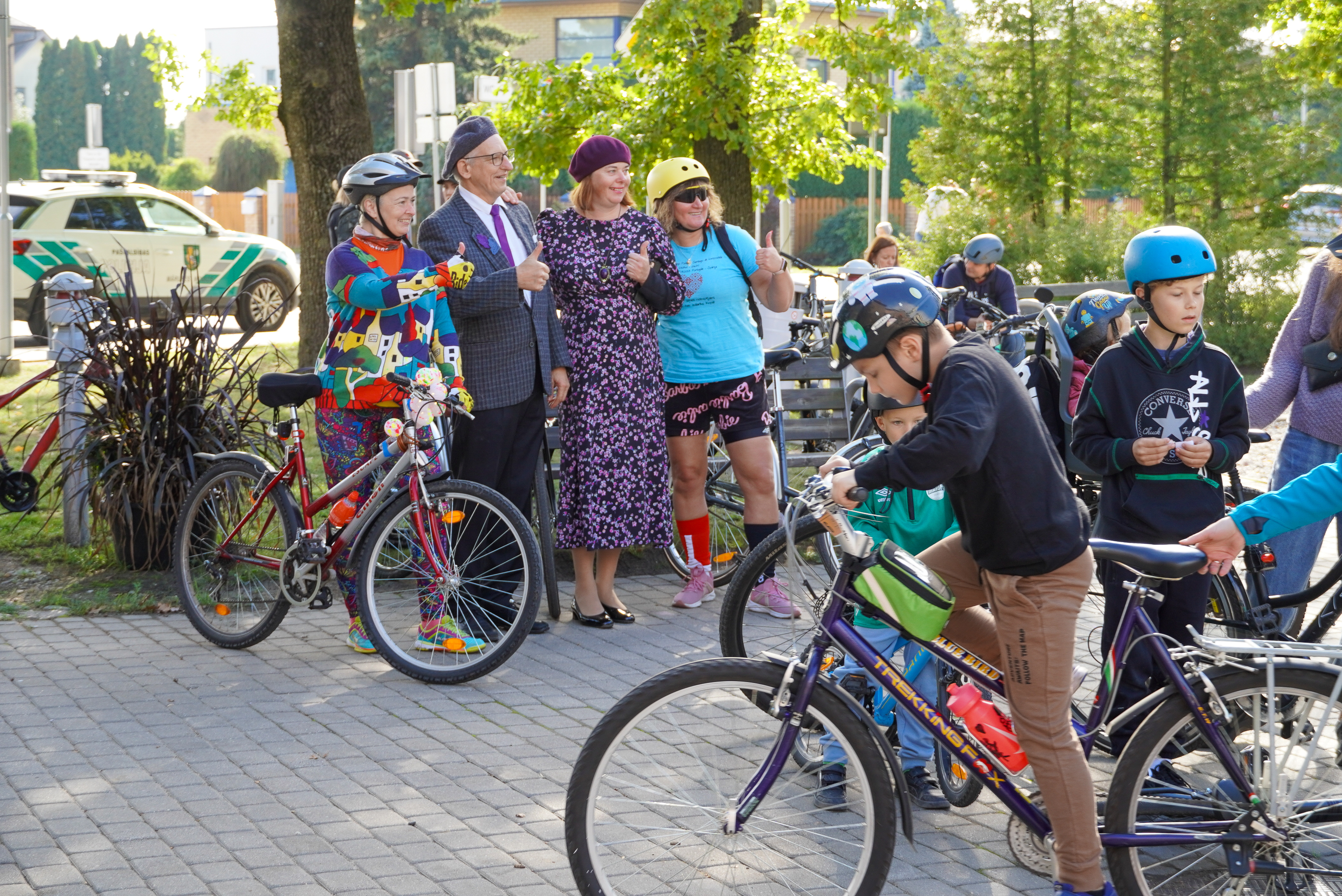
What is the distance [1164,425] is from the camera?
4.39m

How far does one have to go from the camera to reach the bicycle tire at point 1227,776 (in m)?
3.36

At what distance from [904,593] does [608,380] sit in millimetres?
3070

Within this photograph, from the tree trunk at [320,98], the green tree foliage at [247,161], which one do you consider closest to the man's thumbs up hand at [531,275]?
the tree trunk at [320,98]

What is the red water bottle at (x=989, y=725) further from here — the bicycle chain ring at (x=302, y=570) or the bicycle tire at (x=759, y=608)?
the bicycle chain ring at (x=302, y=570)

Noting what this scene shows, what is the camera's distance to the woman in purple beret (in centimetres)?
620

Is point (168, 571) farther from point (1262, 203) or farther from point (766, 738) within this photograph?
point (1262, 203)

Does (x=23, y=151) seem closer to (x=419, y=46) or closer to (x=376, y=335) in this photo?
(x=419, y=46)

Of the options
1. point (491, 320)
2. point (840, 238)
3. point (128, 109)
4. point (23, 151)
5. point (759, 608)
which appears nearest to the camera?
point (759, 608)

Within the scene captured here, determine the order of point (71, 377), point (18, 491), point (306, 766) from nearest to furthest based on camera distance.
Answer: point (306, 766)
point (71, 377)
point (18, 491)

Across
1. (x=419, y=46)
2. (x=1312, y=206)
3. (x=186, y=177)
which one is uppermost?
(x=419, y=46)

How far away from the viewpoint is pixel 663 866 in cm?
364

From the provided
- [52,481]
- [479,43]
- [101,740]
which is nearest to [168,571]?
[52,481]

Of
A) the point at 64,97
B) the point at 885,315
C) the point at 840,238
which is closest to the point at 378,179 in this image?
the point at 885,315

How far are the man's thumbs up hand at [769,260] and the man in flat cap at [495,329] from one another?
3.27ft
